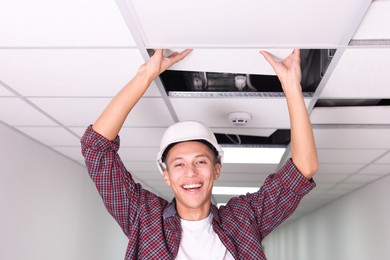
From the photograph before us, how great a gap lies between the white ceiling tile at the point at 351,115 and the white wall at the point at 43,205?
2416 millimetres

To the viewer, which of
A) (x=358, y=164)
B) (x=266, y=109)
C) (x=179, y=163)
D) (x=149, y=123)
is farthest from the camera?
(x=358, y=164)

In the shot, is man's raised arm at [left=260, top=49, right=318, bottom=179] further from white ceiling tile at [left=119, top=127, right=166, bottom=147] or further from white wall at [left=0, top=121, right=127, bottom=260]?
white wall at [left=0, top=121, right=127, bottom=260]

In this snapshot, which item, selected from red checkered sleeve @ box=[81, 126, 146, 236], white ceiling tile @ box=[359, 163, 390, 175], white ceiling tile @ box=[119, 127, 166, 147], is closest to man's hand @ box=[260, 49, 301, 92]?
red checkered sleeve @ box=[81, 126, 146, 236]

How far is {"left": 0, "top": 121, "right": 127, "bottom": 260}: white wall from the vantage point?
3299mm

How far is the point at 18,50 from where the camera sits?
2.00 metres

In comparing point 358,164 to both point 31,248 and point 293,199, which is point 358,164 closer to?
point 293,199

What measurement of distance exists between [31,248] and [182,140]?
250cm

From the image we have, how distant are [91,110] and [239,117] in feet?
3.40

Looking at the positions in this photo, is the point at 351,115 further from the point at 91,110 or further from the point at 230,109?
the point at 91,110

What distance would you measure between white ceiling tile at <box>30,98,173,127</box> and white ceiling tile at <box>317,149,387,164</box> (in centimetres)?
172

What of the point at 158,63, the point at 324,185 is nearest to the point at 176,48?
the point at 158,63

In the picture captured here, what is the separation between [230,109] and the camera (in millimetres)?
2814

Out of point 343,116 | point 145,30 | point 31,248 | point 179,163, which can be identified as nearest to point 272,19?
point 145,30

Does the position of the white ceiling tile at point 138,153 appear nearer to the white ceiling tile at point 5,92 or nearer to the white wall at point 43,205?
the white wall at point 43,205
